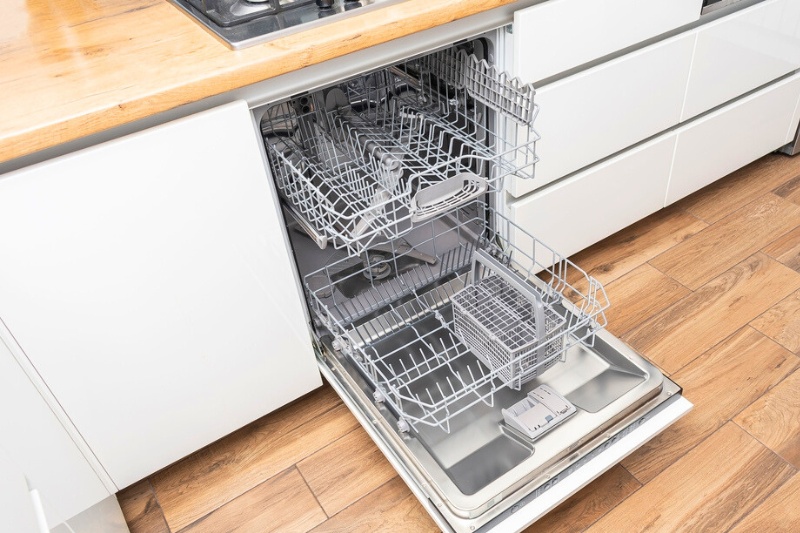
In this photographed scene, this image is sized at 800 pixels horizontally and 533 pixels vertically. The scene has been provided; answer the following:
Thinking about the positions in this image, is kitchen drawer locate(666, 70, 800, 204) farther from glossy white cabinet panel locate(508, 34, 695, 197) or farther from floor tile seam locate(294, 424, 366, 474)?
floor tile seam locate(294, 424, 366, 474)

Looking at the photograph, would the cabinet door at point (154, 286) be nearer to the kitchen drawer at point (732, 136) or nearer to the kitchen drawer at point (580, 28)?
the kitchen drawer at point (580, 28)

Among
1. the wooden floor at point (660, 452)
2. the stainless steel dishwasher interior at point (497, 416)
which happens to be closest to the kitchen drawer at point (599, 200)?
the wooden floor at point (660, 452)

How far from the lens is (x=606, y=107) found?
4.83 ft

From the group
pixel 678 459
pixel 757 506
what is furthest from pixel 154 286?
pixel 757 506

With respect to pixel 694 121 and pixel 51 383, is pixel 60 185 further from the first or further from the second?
pixel 694 121

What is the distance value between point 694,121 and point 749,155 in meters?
0.38

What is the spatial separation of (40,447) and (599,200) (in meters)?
1.34

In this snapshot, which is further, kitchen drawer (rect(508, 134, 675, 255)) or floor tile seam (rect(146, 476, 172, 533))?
kitchen drawer (rect(508, 134, 675, 255))

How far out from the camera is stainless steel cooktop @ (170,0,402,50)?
3.37ft

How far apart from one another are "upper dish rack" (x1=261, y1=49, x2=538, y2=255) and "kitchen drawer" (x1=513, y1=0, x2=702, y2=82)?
9cm

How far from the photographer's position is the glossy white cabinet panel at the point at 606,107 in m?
1.39

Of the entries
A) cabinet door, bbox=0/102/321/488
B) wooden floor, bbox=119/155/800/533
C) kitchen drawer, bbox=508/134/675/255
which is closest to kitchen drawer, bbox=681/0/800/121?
kitchen drawer, bbox=508/134/675/255

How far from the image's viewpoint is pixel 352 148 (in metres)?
1.30

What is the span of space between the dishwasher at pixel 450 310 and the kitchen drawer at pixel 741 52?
22.6 inches
